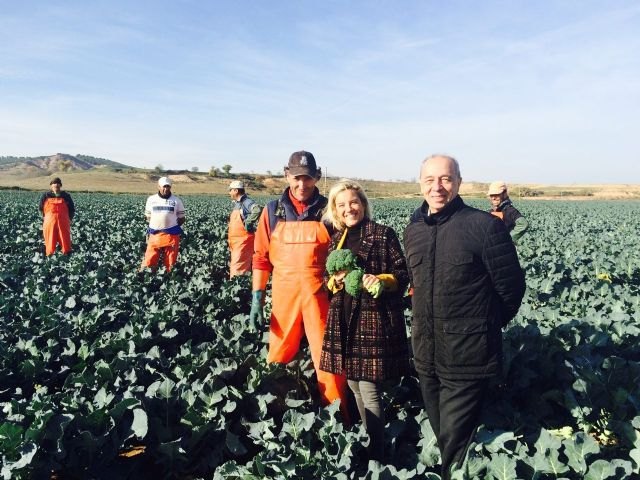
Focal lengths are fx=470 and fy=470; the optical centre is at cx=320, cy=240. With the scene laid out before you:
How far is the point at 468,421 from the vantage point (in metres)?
2.58

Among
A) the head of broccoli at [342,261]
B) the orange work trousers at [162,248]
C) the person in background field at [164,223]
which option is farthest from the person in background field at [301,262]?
the orange work trousers at [162,248]

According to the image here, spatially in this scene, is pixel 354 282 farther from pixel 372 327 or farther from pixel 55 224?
pixel 55 224

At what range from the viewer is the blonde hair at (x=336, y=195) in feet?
9.82

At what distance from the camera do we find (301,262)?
3293mm

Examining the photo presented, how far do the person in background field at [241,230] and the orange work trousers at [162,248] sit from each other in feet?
3.23

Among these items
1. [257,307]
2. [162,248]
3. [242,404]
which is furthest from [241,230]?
[242,404]

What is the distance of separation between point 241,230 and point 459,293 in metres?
5.96

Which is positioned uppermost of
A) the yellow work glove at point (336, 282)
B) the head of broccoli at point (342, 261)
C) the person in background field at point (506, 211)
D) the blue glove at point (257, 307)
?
the person in background field at point (506, 211)

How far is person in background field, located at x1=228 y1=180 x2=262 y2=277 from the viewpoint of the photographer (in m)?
7.78

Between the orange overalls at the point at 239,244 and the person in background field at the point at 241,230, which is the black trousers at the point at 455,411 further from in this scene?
the orange overalls at the point at 239,244

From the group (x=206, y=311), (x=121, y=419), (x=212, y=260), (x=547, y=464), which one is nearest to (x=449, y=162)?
(x=547, y=464)

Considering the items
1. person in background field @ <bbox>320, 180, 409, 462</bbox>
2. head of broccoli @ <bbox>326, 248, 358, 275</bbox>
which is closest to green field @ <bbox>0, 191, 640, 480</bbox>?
person in background field @ <bbox>320, 180, 409, 462</bbox>

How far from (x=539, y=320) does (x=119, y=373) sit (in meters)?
4.00

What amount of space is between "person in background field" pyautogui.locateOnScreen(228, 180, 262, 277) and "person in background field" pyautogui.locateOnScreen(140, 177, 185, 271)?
0.92m
